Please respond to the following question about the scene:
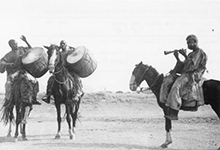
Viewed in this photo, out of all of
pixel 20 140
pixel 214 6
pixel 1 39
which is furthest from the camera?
pixel 1 39

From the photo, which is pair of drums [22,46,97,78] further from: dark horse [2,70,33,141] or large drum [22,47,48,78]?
dark horse [2,70,33,141]

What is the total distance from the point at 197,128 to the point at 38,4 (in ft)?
28.1

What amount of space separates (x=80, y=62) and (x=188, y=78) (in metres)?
3.77

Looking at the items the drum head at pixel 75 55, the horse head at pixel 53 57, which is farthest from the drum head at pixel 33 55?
the drum head at pixel 75 55

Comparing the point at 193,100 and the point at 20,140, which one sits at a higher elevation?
the point at 193,100

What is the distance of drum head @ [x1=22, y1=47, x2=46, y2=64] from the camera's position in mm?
11680

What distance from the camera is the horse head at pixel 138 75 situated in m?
10.9

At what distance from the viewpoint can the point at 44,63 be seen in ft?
39.1

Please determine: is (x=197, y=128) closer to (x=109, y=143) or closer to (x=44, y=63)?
(x=109, y=143)

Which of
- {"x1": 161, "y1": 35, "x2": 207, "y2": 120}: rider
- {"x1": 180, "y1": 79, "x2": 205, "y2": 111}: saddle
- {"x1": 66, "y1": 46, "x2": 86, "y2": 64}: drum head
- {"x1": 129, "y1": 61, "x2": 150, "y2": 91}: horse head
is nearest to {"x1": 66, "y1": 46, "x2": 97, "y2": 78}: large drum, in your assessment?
{"x1": 66, "y1": 46, "x2": 86, "y2": 64}: drum head

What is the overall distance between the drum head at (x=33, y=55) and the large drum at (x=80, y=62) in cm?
96

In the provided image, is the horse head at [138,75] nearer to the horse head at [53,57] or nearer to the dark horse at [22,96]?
the horse head at [53,57]

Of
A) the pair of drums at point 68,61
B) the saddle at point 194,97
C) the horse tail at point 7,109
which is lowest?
the horse tail at point 7,109

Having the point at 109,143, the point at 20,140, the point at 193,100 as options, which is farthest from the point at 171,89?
the point at 20,140
